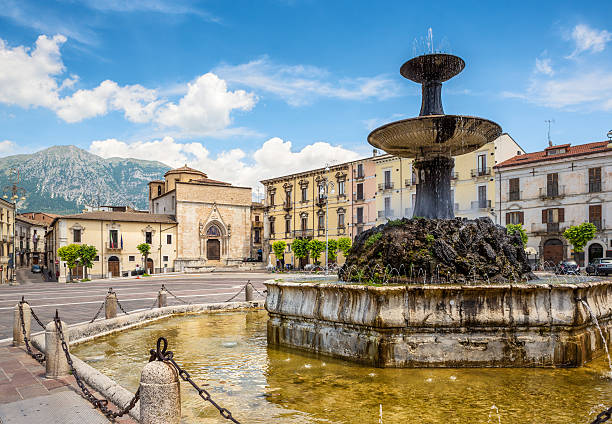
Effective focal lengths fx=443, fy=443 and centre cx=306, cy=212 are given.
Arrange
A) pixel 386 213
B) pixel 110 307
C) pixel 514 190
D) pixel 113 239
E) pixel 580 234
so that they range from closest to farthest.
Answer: pixel 110 307
pixel 580 234
pixel 514 190
pixel 386 213
pixel 113 239

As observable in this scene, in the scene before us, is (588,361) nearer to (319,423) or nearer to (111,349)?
(319,423)

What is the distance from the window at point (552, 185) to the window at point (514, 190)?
2123 millimetres

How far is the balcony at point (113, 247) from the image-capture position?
4418 cm

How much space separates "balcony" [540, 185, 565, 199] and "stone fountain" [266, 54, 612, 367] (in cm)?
2858

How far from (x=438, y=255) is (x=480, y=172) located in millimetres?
32600

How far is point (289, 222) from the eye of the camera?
53.2 meters

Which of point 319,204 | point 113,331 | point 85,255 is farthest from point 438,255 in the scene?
point 319,204

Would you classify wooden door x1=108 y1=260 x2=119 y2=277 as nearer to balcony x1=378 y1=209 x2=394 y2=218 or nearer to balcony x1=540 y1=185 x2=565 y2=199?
balcony x1=378 y1=209 x2=394 y2=218

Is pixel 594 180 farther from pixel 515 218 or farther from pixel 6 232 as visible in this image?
pixel 6 232

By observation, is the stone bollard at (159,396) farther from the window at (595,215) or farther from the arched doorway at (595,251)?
the window at (595,215)

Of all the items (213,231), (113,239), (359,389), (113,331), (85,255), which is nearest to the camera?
(359,389)

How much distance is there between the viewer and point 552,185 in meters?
33.8

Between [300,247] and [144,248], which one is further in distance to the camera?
[144,248]

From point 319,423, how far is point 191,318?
8011 millimetres
